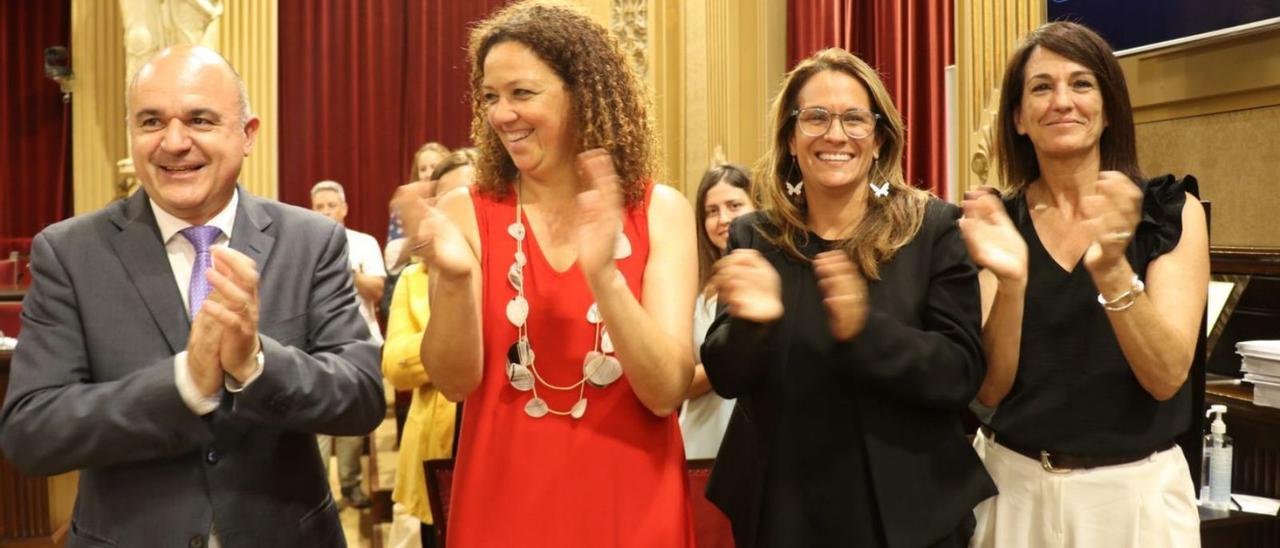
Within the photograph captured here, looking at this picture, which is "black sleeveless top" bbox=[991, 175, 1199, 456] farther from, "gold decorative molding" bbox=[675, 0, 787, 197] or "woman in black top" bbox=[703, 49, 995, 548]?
"gold decorative molding" bbox=[675, 0, 787, 197]

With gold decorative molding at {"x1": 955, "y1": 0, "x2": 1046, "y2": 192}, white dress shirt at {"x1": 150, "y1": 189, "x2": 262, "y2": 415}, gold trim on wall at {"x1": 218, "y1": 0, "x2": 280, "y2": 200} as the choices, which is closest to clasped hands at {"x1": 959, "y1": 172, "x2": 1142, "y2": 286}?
white dress shirt at {"x1": 150, "y1": 189, "x2": 262, "y2": 415}

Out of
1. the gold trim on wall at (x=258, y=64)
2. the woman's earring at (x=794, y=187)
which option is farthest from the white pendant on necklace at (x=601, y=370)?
the gold trim on wall at (x=258, y=64)

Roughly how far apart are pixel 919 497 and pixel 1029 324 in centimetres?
43

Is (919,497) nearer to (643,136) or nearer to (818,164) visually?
(818,164)

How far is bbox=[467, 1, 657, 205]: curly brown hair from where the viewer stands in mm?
1804

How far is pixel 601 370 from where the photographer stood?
1.77 metres

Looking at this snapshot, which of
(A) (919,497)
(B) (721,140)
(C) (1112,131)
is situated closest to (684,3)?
(B) (721,140)

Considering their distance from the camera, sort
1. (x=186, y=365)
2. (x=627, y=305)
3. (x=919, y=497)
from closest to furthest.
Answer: (x=186, y=365) < (x=627, y=305) < (x=919, y=497)

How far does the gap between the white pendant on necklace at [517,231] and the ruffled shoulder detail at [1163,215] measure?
1087 mm

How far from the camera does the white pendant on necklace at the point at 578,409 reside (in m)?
1.76

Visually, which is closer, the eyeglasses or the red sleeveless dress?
the red sleeveless dress

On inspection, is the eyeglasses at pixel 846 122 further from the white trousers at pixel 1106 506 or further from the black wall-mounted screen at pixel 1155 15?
the black wall-mounted screen at pixel 1155 15

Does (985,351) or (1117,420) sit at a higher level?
(985,351)

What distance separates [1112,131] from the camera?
2055mm
